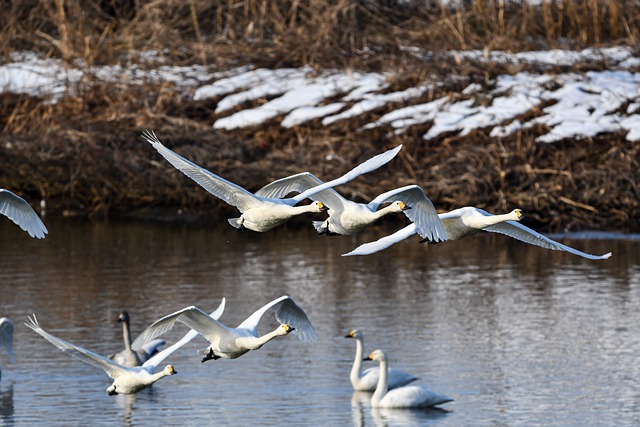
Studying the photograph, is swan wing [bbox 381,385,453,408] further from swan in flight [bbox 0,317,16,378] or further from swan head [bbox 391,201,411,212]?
swan head [bbox 391,201,411,212]

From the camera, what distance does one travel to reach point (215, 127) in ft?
95.5

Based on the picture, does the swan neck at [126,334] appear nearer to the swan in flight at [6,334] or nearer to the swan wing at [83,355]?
the swan in flight at [6,334]

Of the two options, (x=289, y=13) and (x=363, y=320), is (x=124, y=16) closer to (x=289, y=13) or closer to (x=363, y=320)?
(x=289, y=13)

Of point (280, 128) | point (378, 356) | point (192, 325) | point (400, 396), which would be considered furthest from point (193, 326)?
point (280, 128)

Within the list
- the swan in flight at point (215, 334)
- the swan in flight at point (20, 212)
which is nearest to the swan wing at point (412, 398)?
the swan in flight at point (215, 334)

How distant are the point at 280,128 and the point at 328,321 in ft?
29.5

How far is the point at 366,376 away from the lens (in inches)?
714

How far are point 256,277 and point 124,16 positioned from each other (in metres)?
12.7

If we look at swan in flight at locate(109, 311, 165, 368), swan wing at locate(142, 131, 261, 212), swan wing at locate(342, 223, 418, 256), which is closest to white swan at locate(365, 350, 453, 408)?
swan in flight at locate(109, 311, 165, 368)

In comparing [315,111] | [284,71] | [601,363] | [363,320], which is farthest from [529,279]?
[284,71]

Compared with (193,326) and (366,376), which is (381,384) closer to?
(366,376)

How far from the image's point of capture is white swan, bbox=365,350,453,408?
16703mm

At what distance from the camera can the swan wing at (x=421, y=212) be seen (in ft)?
33.5

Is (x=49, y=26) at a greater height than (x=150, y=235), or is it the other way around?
(x=49, y=26)
